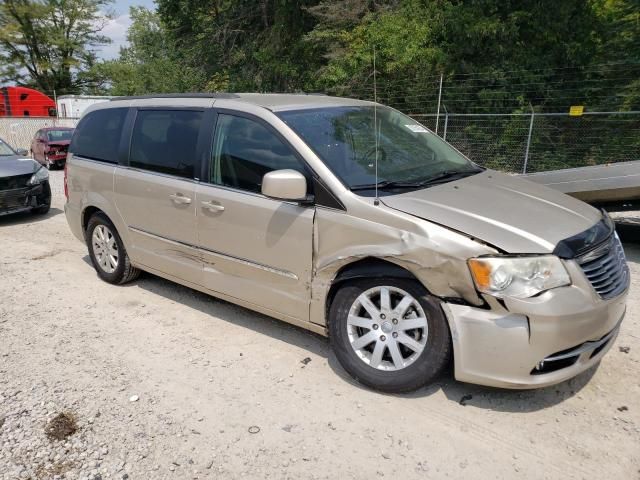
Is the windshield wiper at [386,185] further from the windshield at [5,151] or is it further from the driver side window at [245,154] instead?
the windshield at [5,151]

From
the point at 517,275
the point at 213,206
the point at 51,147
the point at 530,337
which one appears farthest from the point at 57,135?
the point at 530,337

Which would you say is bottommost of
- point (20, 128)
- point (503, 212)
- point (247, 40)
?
point (20, 128)

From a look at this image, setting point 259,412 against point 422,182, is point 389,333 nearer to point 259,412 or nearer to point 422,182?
point 259,412

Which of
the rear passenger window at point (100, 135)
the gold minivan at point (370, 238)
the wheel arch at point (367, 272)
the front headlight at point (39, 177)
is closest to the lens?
the gold minivan at point (370, 238)

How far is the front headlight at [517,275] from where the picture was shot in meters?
2.79

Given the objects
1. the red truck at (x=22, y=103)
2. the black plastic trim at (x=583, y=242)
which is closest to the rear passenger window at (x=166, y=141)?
the black plastic trim at (x=583, y=242)

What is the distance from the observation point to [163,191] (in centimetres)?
437

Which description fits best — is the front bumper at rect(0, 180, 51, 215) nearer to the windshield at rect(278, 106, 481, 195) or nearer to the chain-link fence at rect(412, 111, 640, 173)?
the windshield at rect(278, 106, 481, 195)

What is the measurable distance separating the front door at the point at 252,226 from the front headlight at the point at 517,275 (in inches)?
44.9

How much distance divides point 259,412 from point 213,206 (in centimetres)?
159

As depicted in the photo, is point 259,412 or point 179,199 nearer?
point 259,412

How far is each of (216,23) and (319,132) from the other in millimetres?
21118

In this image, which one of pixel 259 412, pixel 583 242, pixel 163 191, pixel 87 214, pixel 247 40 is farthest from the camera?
pixel 247 40

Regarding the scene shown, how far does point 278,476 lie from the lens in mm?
2621
